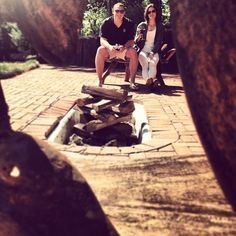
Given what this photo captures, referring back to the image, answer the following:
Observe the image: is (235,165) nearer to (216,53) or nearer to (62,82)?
(216,53)

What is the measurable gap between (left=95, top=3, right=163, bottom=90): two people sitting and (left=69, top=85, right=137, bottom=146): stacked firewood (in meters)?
2.49

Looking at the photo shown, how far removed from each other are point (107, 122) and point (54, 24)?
342cm

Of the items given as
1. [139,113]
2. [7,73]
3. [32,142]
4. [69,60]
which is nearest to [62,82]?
[7,73]

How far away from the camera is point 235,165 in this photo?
0.72 m

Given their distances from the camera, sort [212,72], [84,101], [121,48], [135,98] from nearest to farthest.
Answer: [212,72] → [84,101] → [135,98] → [121,48]

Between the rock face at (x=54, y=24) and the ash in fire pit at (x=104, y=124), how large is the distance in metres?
3.07

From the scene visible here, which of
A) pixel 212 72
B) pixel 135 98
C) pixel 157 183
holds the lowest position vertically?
pixel 135 98

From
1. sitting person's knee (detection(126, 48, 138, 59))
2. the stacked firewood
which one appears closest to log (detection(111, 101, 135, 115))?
the stacked firewood

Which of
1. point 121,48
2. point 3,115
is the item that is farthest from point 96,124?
point 121,48

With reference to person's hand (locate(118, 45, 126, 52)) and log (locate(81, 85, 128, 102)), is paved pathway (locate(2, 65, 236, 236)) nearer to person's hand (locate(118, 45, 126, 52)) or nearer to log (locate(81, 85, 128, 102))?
log (locate(81, 85, 128, 102))

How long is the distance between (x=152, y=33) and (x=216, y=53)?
675 cm

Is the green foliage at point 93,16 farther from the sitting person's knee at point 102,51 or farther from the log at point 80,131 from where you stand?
the log at point 80,131

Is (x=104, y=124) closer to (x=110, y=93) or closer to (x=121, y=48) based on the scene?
(x=110, y=93)

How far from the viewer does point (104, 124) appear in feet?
13.7
